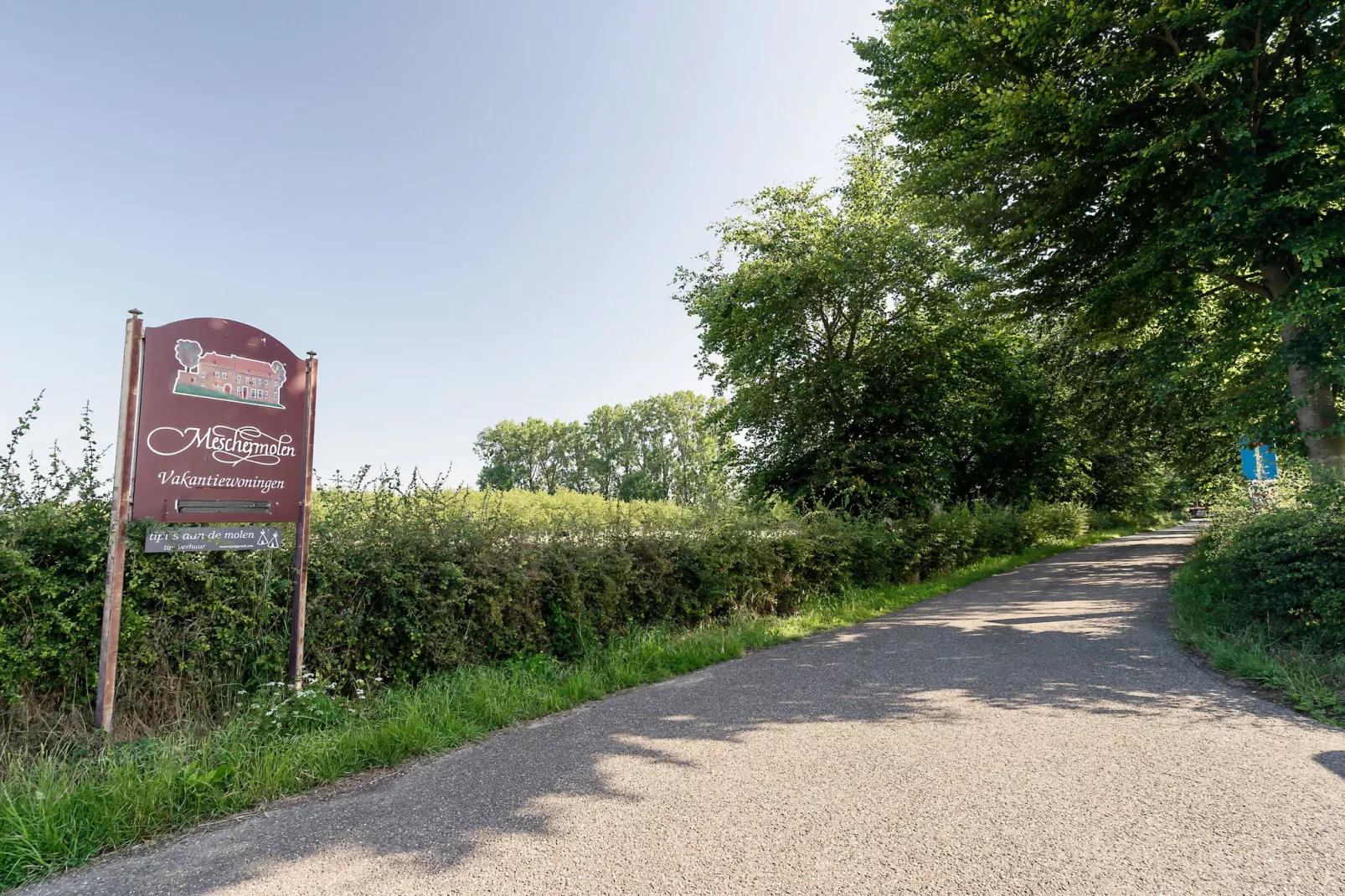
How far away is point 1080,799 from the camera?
3.42 meters

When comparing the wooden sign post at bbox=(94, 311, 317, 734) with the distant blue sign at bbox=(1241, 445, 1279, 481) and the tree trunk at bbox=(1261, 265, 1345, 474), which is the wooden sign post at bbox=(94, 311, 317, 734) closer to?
the tree trunk at bbox=(1261, 265, 1345, 474)

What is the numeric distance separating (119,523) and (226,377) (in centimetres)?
123

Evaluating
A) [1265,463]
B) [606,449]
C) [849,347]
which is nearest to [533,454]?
[606,449]

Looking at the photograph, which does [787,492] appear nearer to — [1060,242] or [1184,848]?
[1060,242]

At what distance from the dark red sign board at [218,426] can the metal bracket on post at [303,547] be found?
46 millimetres

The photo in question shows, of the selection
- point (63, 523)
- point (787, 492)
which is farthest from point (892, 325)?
point (63, 523)

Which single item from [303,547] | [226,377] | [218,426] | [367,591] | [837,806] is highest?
[226,377]

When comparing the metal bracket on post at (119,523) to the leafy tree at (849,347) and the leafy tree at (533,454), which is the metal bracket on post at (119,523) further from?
the leafy tree at (533,454)

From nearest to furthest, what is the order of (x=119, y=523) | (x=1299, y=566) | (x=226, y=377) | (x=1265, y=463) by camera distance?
1. (x=119, y=523)
2. (x=226, y=377)
3. (x=1299, y=566)
4. (x=1265, y=463)

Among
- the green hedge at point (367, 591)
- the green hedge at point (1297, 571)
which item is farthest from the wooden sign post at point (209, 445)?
the green hedge at point (1297, 571)

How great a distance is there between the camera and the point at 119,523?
395 centimetres

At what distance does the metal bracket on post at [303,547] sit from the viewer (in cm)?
454

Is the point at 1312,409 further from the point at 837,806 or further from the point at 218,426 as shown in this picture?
the point at 218,426

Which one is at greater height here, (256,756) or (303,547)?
(303,547)
